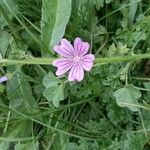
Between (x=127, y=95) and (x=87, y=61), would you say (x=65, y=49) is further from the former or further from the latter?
(x=127, y=95)

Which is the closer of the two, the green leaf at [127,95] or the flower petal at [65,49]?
the flower petal at [65,49]

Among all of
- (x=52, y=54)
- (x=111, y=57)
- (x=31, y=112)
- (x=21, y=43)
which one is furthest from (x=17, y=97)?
(x=111, y=57)

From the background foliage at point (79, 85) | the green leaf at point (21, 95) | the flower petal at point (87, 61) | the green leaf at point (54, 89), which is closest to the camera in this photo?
the flower petal at point (87, 61)

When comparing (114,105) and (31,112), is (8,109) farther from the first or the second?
(114,105)

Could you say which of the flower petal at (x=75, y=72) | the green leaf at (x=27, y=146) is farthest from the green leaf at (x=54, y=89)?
the green leaf at (x=27, y=146)

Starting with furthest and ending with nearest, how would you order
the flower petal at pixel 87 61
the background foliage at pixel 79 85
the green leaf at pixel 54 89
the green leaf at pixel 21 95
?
the green leaf at pixel 21 95
the background foliage at pixel 79 85
the green leaf at pixel 54 89
the flower petal at pixel 87 61

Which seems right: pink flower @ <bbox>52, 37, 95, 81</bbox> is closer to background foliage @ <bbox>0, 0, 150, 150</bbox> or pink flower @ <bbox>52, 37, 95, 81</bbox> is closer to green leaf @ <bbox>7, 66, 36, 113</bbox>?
background foliage @ <bbox>0, 0, 150, 150</bbox>

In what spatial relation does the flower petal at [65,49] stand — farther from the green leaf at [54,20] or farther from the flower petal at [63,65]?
the green leaf at [54,20]

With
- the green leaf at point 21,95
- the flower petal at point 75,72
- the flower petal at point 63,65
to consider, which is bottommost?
the green leaf at point 21,95

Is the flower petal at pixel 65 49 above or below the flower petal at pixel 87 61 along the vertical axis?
above
